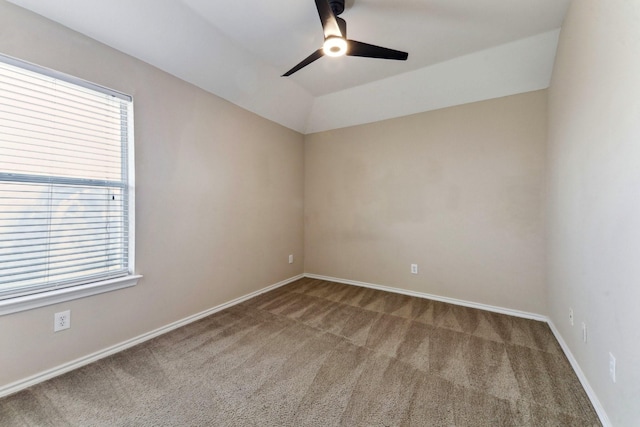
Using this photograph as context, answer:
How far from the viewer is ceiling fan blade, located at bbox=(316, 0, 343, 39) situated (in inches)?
57.7

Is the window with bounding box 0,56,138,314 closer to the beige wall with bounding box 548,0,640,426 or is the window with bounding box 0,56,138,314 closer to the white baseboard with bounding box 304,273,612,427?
the white baseboard with bounding box 304,273,612,427

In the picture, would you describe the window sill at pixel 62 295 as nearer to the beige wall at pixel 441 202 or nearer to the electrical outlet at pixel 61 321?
the electrical outlet at pixel 61 321

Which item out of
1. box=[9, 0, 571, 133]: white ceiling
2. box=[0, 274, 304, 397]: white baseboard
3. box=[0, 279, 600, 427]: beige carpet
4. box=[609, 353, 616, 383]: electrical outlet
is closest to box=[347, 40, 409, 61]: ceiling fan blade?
box=[9, 0, 571, 133]: white ceiling

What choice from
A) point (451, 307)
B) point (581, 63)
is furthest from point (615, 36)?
point (451, 307)

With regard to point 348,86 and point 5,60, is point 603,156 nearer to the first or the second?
point 348,86

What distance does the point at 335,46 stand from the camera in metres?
1.67

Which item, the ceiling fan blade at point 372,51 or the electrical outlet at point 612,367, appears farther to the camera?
the ceiling fan blade at point 372,51

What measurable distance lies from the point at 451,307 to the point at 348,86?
2986 mm

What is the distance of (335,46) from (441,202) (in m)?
2.17

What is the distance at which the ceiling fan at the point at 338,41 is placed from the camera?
4.97ft

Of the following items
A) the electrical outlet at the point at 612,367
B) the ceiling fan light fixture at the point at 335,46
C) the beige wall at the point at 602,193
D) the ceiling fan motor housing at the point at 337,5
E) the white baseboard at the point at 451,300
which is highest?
the ceiling fan motor housing at the point at 337,5

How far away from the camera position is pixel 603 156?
4.45ft

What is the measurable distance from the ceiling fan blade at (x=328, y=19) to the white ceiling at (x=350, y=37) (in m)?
0.48

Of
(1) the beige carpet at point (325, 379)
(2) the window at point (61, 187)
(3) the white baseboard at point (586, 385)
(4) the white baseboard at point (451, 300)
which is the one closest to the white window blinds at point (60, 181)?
(2) the window at point (61, 187)
